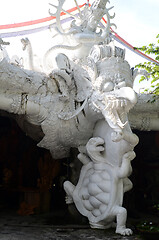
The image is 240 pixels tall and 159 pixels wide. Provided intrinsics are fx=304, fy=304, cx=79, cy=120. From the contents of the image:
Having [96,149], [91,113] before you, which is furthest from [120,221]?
[91,113]

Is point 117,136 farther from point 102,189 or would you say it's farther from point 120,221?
point 120,221

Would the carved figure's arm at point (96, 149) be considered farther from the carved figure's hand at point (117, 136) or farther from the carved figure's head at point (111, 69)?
the carved figure's head at point (111, 69)

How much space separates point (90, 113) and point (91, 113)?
0.02 metres

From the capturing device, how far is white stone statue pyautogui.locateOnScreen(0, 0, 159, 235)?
3.30m

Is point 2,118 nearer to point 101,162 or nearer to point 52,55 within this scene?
point 52,55

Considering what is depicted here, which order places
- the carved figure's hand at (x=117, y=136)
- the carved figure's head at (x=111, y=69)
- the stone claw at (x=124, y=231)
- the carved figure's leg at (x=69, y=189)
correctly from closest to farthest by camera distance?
the stone claw at (x=124, y=231) < the carved figure's hand at (x=117, y=136) < the carved figure's head at (x=111, y=69) < the carved figure's leg at (x=69, y=189)

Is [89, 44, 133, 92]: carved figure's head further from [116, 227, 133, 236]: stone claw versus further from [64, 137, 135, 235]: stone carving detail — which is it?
[116, 227, 133, 236]: stone claw

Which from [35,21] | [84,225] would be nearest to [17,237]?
[84,225]

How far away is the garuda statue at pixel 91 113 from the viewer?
10.8 feet

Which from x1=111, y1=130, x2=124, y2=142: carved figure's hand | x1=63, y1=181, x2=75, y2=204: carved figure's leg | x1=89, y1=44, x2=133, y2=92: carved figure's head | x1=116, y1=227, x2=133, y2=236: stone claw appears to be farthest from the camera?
x1=63, y1=181, x2=75, y2=204: carved figure's leg

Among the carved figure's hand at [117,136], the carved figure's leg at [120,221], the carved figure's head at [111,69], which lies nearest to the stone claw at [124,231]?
the carved figure's leg at [120,221]

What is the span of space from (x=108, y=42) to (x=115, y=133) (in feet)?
5.21

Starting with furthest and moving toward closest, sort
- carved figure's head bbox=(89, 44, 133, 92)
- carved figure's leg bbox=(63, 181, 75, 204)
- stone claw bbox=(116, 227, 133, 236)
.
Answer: carved figure's leg bbox=(63, 181, 75, 204)
carved figure's head bbox=(89, 44, 133, 92)
stone claw bbox=(116, 227, 133, 236)

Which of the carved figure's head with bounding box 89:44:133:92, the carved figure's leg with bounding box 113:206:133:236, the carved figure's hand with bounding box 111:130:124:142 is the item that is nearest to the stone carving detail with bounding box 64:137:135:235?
the carved figure's leg with bounding box 113:206:133:236
